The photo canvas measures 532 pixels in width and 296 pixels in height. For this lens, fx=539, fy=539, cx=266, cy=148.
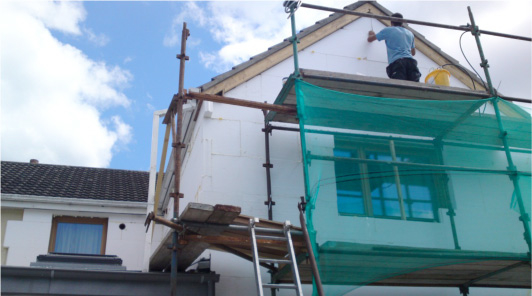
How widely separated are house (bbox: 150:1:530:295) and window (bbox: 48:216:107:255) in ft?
12.1

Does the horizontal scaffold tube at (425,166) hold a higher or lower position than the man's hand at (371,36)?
lower

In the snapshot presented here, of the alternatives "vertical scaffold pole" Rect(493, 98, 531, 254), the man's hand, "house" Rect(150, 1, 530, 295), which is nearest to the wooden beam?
"house" Rect(150, 1, 530, 295)

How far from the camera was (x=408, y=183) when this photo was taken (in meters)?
5.92

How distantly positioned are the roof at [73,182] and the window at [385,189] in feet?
22.5

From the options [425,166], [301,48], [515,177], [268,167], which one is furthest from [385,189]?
[301,48]

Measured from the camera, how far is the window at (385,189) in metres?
5.74

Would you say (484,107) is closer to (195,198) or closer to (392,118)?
(392,118)

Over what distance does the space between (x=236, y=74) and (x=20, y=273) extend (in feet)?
12.6

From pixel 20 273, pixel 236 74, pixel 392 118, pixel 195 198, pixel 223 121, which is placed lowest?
pixel 20 273

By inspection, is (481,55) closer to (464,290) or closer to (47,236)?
(464,290)

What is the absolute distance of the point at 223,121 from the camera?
7371 mm

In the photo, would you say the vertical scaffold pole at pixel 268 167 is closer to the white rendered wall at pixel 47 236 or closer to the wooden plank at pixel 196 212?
the wooden plank at pixel 196 212

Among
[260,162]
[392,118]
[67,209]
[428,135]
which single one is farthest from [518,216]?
[67,209]

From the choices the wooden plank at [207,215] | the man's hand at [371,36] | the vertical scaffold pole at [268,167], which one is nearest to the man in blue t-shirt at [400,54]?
the man's hand at [371,36]
